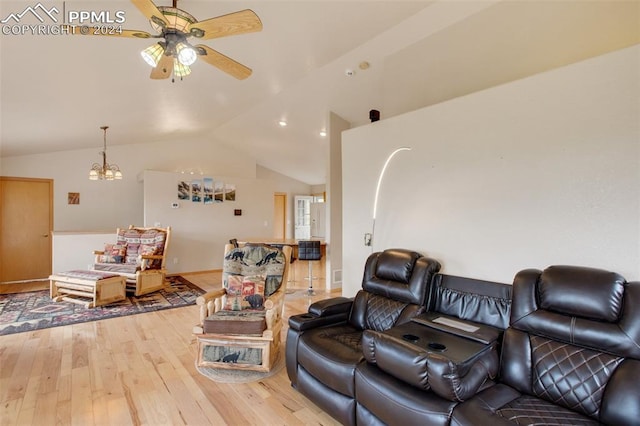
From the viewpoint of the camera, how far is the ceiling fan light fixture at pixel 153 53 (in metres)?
2.09

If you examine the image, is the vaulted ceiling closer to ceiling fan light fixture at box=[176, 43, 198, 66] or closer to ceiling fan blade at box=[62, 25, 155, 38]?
ceiling fan blade at box=[62, 25, 155, 38]

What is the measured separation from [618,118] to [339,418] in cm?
257

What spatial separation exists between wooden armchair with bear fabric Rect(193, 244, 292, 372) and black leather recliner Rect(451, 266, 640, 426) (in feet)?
5.71

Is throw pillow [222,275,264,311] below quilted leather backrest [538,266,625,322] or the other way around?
below

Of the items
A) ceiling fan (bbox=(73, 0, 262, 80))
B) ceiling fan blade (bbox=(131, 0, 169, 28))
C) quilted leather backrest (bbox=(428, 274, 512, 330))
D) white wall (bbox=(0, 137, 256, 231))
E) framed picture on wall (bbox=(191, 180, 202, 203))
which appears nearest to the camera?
ceiling fan blade (bbox=(131, 0, 169, 28))

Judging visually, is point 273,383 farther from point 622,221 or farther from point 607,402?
point 622,221

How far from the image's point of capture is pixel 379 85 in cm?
465

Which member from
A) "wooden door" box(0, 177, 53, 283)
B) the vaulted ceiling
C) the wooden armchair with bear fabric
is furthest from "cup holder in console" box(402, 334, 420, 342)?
"wooden door" box(0, 177, 53, 283)

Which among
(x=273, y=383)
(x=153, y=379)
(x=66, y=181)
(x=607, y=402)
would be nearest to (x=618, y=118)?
(x=607, y=402)

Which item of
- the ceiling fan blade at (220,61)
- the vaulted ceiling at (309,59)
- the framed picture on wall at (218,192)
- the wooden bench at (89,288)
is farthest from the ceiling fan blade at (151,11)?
the framed picture on wall at (218,192)

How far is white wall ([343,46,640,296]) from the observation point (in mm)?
1982

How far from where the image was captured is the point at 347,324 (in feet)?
9.11

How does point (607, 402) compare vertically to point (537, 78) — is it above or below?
below

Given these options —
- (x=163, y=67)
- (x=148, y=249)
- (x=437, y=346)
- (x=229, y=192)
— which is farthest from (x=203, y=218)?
(x=437, y=346)
